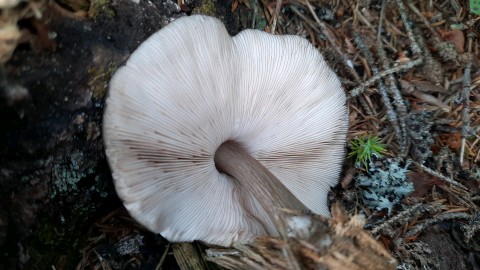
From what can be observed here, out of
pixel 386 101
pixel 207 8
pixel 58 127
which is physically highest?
pixel 207 8

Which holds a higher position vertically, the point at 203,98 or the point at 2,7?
the point at 2,7

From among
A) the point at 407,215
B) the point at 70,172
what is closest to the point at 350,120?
the point at 407,215

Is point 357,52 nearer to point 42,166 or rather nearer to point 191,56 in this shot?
point 191,56

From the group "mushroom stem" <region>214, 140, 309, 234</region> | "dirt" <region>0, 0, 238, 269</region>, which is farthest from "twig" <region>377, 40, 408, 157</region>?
"dirt" <region>0, 0, 238, 269</region>

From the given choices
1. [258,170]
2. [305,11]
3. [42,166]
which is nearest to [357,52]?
[305,11]

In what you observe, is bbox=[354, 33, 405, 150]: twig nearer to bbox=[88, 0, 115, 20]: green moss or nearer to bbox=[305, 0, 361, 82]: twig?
bbox=[305, 0, 361, 82]: twig

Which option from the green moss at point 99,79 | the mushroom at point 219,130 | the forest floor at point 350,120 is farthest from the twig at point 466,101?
the green moss at point 99,79

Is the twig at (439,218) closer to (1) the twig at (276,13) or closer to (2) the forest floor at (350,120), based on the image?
(2) the forest floor at (350,120)

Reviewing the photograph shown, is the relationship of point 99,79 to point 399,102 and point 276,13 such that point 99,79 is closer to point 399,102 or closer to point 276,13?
point 276,13
